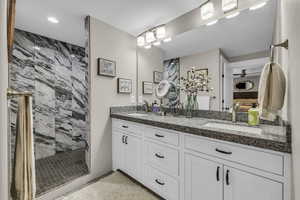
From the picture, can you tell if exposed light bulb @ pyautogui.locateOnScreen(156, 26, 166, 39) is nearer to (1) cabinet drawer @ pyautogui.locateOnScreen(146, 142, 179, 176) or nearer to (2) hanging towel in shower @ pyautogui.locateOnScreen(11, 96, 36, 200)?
(1) cabinet drawer @ pyautogui.locateOnScreen(146, 142, 179, 176)

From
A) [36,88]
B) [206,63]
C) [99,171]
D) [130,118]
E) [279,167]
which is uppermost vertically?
[206,63]

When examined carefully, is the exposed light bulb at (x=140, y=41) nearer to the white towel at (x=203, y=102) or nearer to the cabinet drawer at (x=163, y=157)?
the white towel at (x=203, y=102)

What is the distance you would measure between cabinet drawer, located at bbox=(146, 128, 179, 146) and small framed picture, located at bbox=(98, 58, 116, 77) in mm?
1109

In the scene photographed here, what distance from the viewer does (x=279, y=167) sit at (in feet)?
2.57

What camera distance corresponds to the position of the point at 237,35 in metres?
1.55

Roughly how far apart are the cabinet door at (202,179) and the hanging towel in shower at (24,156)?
1091 mm

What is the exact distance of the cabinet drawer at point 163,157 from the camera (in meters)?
1.30

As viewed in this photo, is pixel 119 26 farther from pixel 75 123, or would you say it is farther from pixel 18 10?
pixel 75 123

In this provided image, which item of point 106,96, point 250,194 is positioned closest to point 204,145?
point 250,194

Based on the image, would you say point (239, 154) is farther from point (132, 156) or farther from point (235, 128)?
point (132, 156)

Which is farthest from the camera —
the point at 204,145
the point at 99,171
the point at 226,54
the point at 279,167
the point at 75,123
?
the point at 75,123

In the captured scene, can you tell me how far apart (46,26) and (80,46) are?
0.80m

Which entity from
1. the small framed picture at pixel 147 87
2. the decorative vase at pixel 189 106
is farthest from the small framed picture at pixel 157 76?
the decorative vase at pixel 189 106

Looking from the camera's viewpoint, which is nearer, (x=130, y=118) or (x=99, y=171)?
(x=130, y=118)
